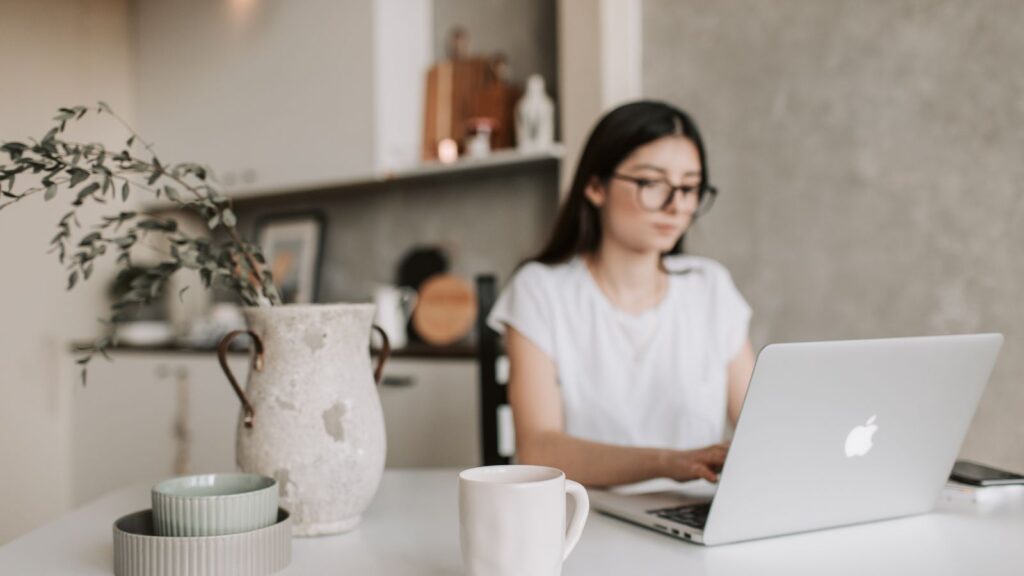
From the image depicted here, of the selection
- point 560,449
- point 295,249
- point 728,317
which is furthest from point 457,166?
point 560,449

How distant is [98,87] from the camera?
3777 millimetres

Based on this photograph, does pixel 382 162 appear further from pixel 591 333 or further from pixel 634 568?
pixel 634 568

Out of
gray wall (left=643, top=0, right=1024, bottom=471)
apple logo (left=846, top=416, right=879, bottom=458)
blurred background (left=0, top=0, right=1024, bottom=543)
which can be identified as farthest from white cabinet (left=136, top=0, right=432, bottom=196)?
apple logo (left=846, top=416, right=879, bottom=458)

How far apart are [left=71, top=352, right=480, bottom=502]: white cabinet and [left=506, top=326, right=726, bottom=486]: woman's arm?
3.05 feet

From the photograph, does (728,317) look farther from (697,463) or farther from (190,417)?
(190,417)

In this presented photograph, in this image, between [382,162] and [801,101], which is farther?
[382,162]

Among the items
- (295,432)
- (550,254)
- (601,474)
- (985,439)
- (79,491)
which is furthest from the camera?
(79,491)

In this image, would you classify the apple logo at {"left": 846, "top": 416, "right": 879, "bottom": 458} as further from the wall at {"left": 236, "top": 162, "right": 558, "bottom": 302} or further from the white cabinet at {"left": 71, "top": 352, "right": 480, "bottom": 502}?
the wall at {"left": 236, "top": 162, "right": 558, "bottom": 302}

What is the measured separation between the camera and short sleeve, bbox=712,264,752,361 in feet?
5.79

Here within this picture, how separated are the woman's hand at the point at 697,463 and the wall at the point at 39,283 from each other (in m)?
3.21

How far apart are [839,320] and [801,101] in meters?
0.58

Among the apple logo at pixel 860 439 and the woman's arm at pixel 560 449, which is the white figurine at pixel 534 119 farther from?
the apple logo at pixel 860 439

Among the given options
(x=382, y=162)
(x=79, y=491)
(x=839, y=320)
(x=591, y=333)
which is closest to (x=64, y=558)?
(x=591, y=333)

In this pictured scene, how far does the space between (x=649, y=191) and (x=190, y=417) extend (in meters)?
2.34
